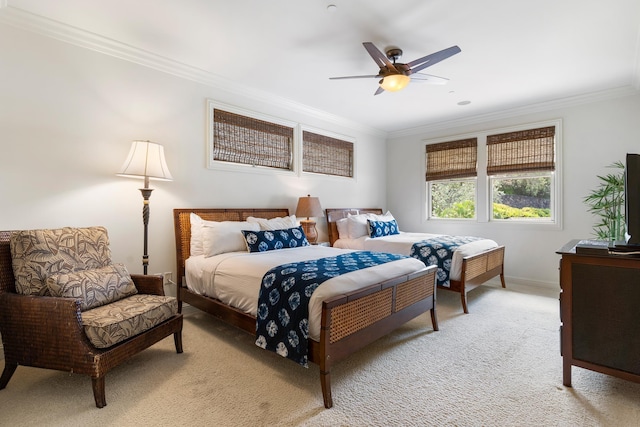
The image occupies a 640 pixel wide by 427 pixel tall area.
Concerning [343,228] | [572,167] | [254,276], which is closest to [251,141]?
[343,228]

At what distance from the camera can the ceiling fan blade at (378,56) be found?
2555mm

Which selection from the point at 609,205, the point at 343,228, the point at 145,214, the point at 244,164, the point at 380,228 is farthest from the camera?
the point at 343,228

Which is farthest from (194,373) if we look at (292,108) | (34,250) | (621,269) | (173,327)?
(292,108)

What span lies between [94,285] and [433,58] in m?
3.24

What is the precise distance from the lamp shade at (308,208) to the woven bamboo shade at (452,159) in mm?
2619

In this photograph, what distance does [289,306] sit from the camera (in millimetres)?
2080

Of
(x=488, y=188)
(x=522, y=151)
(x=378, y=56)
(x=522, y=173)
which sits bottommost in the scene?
(x=488, y=188)

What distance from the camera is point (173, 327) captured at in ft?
7.98

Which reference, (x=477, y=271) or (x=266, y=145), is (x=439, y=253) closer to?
(x=477, y=271)

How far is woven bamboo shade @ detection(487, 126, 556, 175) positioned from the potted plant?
2.13 ft

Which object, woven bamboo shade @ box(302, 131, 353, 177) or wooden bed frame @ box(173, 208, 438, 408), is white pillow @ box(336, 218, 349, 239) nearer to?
woven bamboo shade @ box(302, 131, 353, 177)

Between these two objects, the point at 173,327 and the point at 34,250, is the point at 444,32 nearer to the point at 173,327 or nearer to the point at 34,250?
the point at 173,327

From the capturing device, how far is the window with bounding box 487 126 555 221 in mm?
4648

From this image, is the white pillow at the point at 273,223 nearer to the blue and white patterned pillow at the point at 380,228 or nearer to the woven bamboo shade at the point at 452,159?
the blue and white patterned pillow at the point at 380,228
